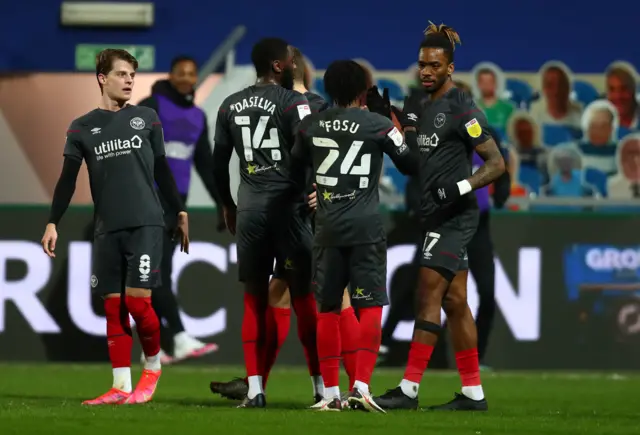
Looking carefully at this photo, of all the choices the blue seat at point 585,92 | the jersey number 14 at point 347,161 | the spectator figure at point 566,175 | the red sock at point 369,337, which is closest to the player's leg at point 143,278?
the jersey number 14 at point 347,161

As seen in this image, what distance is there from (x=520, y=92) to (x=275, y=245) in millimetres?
8390

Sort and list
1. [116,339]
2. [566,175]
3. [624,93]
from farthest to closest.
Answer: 1. [624,93]
2. [566,175]
3. [116,339]

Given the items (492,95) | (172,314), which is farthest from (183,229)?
(492,95)

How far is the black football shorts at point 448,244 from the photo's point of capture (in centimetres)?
798

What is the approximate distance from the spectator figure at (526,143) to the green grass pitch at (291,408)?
442 centimetres

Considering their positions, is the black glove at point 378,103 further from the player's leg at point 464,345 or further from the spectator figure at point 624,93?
the spectator figure at point 624,93

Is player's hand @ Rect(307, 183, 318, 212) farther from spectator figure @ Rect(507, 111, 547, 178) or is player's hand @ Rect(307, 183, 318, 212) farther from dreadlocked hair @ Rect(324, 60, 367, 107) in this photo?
spectator figure @ Rect(507, 111, 547, 178)

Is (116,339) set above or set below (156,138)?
below

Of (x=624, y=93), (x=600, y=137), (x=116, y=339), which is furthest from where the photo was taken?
(x=624, y=93)

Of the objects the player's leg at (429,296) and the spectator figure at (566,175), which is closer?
the player's leg at (429,296)

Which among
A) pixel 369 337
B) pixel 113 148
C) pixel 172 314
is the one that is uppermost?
pixel 113 148

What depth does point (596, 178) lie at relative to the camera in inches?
591

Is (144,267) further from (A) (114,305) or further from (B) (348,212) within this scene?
(B) (348,212)

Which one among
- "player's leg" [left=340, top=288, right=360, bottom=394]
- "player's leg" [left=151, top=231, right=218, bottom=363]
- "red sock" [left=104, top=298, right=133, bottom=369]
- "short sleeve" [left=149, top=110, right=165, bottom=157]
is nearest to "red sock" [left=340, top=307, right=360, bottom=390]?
"player's leg" [left=340, top=288, right=360, bottom=394]
